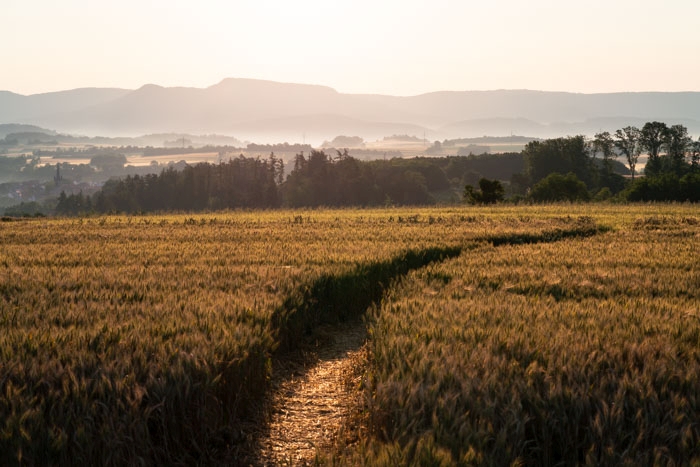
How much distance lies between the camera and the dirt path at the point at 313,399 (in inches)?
261

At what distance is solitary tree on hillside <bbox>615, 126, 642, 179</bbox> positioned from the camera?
5064 inches

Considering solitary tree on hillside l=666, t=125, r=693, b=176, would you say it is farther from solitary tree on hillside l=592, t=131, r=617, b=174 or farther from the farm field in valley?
the farm field in valley

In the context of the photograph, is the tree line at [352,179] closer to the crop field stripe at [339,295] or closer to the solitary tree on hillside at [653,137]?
the solitary tree on hillside at [653,137]

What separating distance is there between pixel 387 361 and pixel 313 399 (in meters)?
2.11

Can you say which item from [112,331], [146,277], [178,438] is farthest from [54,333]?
[146,277]

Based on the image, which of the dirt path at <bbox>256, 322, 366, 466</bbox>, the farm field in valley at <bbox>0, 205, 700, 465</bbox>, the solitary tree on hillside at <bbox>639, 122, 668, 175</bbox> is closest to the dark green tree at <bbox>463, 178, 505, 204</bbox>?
the farm field in valley at <bbox>0, 205, 700, 465</bbox>

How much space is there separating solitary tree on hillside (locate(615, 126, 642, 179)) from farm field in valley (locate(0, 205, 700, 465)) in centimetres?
12862

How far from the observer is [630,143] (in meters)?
131

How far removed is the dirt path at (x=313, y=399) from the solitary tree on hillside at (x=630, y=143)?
133 metres

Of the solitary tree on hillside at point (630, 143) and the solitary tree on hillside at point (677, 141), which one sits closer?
the solitary tree on hillside at point (677, 141)

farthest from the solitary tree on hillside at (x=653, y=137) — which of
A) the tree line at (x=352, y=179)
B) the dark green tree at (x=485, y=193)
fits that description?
the dark green tree at (x=485, y=193)

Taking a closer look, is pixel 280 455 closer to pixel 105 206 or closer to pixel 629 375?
pixel 629 375

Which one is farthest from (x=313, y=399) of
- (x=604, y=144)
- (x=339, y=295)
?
(x=604, y=144)

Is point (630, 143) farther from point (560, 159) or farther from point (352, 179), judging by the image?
point (352, 179)
